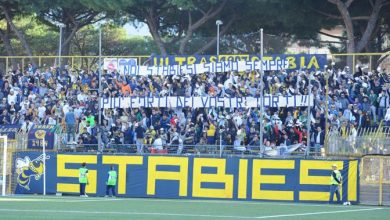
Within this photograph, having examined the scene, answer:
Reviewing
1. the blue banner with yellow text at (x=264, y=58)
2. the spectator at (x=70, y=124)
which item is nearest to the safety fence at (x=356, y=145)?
the blue banner with yellow text at (x=264, y=58)

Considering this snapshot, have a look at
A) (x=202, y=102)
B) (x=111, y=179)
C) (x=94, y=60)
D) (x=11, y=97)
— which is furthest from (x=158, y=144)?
(x=94, y=60)

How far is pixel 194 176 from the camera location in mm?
37406

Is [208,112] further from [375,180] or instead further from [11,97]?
[11,97]

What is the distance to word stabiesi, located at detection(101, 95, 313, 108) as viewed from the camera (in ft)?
127

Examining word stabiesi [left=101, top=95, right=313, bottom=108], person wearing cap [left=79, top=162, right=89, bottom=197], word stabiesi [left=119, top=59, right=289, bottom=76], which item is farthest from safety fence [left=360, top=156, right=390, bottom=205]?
person wearing cap [left=79, top=162, right=89, bottom=197]

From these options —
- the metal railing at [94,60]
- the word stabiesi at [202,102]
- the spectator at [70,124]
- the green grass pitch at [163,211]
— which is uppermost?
the metal railing at [94,60]

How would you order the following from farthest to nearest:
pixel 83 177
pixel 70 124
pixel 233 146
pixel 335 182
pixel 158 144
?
pixel 70 124, pixel 158 144, pixel 233 146, pixel 83 177, pixel 335 182

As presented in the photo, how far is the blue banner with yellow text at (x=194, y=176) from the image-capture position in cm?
3600

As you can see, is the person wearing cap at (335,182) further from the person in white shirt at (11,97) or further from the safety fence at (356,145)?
the person in white shirt at (11,97)

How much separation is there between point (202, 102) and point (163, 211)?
13456 mm

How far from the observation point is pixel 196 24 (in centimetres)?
5597

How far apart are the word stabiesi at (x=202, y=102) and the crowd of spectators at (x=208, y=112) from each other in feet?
1.49

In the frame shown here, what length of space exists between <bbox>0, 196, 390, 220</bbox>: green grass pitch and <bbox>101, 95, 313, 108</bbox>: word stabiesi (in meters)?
Answer: 6.91

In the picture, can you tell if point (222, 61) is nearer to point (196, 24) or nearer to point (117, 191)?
point (117, 191)
